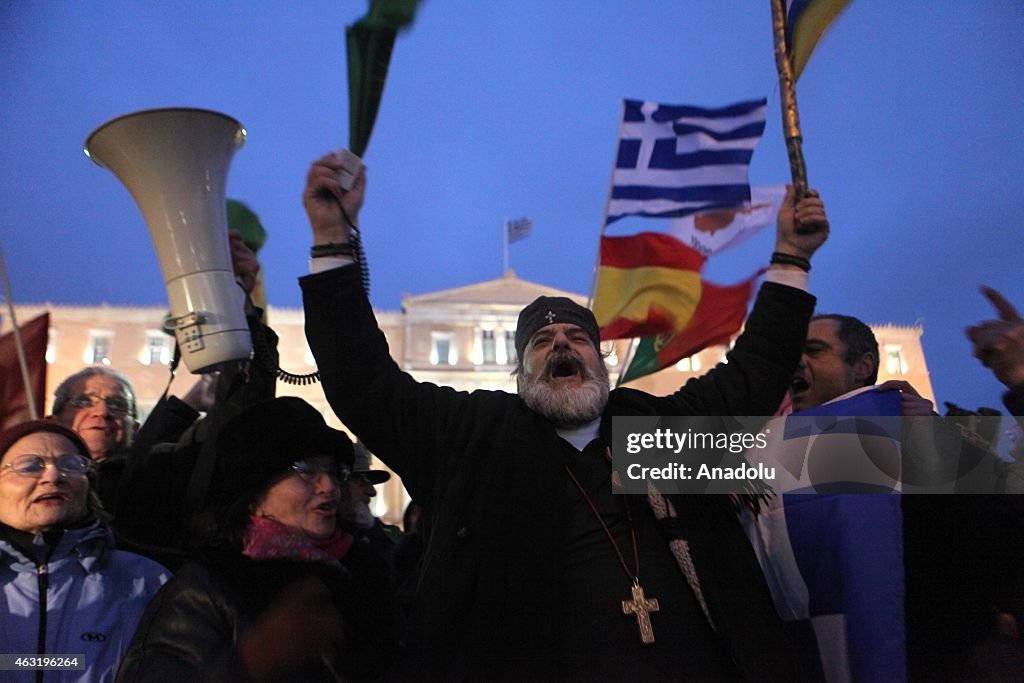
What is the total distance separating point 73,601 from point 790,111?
3.07 meters

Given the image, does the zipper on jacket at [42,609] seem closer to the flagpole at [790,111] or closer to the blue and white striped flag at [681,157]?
the flagpole at [790,111]

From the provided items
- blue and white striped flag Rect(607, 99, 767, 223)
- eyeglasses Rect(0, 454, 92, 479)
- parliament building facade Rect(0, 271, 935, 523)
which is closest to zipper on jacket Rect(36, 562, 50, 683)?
eyeglasses Rect(0, 454, 92, 479)

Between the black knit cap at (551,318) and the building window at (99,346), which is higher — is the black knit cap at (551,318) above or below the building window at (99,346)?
below

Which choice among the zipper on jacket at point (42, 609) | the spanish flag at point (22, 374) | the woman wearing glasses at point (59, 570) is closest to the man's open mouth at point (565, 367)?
the woman wearing glasses at point (59, 570)

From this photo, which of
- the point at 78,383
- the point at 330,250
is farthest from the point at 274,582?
the point at 78,383

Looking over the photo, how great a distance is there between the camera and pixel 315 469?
7.86ft

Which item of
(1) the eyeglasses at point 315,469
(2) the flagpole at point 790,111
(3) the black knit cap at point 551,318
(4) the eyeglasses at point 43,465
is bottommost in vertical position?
(1) the eyeglasses at point 315,469

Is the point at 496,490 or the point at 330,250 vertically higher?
the point at 330,250

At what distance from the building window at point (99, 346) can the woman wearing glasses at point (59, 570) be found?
120 ft

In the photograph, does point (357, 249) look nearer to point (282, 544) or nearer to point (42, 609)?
point (282, 544)

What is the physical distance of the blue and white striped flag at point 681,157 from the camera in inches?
288

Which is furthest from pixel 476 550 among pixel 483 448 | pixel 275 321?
pixel 275 321

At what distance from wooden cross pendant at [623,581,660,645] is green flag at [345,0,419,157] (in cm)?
166

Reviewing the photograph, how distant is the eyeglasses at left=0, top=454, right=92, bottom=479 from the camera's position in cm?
240
